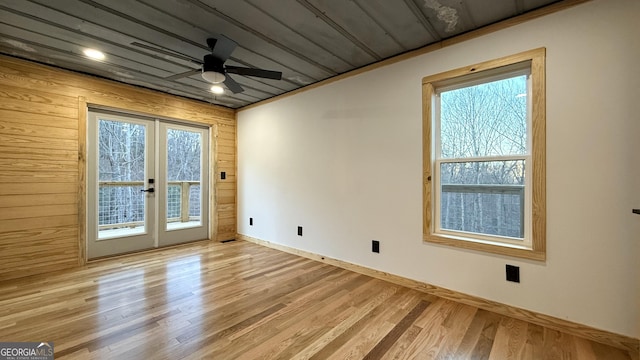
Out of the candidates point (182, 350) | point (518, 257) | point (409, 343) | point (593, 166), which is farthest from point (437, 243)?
point (182, 350)

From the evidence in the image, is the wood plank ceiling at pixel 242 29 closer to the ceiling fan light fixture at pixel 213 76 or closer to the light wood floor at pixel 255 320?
the ceiling fan light fixture at pixel 213 76

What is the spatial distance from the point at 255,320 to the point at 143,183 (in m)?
3.02

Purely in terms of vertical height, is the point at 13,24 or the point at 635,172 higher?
the point at 13,24

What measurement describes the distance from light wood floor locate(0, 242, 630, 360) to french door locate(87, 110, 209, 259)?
821mm

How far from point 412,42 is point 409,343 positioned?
2516 millimetres

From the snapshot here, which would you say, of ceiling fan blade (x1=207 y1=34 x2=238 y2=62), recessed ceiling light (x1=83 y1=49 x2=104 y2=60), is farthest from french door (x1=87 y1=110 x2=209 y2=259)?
ceiling fan blade (x1=207 y1=34 x2=238 y2=62)

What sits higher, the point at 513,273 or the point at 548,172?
the point at 548,172

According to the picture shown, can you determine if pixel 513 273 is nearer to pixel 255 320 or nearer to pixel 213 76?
pixel 255 320

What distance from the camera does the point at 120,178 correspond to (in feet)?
12.4

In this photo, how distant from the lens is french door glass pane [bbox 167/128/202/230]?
4.29m

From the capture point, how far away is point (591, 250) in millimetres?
1892

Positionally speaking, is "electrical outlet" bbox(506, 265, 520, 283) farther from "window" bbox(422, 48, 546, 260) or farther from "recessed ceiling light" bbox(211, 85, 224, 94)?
"recessed ceiling light" bbox(211, 85, 224, 94)

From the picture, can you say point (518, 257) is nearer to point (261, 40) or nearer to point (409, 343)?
point (409, 343)

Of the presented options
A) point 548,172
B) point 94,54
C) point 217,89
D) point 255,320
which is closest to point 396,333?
point 255,320
